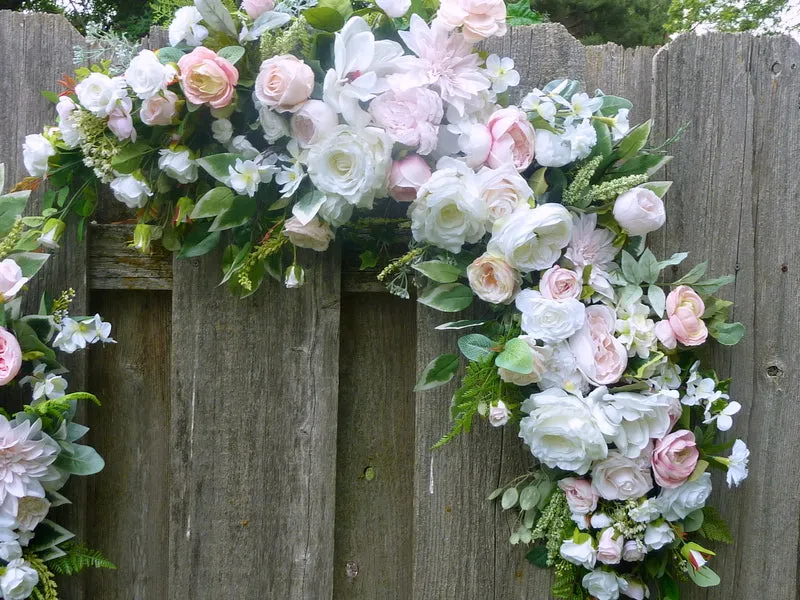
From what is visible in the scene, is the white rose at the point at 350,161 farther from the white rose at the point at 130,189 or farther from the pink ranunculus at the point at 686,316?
the pink ranunculus at the point at 686,316

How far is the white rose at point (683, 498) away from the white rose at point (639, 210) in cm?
46

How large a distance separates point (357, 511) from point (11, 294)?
77cm

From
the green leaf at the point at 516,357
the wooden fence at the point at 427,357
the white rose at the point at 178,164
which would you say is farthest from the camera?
the wooden fence at the point at 427,357

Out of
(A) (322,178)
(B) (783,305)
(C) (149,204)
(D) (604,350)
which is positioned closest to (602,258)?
(D) (604,350)

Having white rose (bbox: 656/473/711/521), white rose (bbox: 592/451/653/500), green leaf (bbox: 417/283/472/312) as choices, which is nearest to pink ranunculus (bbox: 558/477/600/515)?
white rose (bbox: 592/451/653/500)

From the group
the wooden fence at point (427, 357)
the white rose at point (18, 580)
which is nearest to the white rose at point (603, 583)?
the wooden fence at point (427, 357)

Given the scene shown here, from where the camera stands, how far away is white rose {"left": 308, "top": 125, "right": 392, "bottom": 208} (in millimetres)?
1059

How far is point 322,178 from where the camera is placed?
1.08m

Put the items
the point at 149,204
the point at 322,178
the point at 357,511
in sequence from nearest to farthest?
1. the point at 322,178
2. the point at 149,204
3. the point at 357,511

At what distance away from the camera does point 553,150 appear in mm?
1119

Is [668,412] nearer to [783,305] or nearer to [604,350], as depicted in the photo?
[604,350]

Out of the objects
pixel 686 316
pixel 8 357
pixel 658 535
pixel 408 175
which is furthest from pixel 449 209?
pixel 8 357

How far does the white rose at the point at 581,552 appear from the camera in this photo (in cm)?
110

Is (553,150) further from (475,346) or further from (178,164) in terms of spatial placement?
(178,164)
